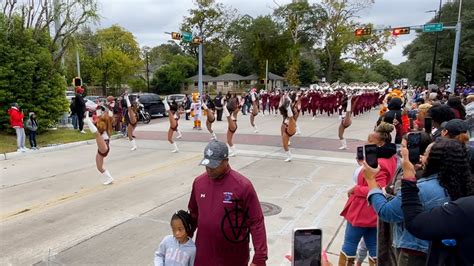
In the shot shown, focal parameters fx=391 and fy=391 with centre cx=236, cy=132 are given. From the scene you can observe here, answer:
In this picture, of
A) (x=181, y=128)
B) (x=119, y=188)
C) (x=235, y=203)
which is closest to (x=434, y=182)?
(x=235, y=203)

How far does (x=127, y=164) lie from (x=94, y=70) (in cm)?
4503

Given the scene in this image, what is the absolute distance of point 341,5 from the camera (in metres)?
59.4

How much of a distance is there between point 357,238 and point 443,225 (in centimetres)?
201

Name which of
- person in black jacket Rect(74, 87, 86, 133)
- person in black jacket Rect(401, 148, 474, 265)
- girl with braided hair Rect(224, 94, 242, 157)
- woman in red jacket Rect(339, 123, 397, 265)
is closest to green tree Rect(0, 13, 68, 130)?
person in black jacket Rect(74, 87, 86, 133)

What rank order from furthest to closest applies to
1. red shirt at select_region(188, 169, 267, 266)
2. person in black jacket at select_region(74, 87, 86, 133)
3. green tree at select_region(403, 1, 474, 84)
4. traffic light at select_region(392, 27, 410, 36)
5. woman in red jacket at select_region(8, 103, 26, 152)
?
green tree at select_region(403, 1, 474, 84), traffic light at select_region(392, 27, 410, 36), person in black jacket at select_region(74, 87, 86, 133), woman in red jacket at select_region(8, 103, 26, 152), red shirt at select_region(188, 169, 267, 266)

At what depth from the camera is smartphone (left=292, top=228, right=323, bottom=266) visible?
7.76 ft

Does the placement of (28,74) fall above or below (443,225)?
above

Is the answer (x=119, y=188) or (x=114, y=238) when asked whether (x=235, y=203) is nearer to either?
(x=114, y=238)

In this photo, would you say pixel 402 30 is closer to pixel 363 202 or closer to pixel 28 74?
pixel 28 74

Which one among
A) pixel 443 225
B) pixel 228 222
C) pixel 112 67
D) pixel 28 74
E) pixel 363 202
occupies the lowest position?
pixel 363 202

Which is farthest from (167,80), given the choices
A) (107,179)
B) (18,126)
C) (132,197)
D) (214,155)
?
(214,155)

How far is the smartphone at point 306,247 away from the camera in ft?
7.76

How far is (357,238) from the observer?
165 inches

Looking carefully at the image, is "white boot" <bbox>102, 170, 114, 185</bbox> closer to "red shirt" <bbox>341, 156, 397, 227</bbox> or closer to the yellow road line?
the yellow road line
